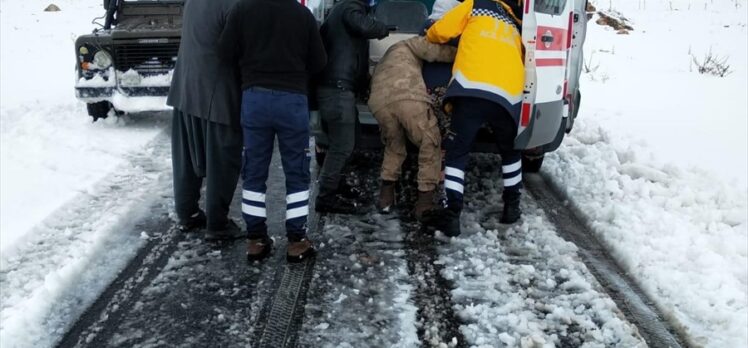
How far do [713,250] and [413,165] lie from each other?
300cm

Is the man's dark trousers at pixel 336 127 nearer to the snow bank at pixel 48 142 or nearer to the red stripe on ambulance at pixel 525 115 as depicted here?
the red stripe on ambulance at pixel 525 115

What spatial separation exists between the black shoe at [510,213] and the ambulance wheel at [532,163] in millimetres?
1327

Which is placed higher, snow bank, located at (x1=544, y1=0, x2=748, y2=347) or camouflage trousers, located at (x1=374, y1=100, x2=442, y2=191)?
camouflage trousers, located at (x1=374, y1=100, x2=442, y2=191)

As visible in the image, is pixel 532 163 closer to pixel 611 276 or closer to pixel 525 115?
pixel 525 115

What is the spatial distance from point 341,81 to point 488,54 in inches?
45.9

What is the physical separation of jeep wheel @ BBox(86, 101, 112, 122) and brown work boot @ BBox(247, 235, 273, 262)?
494 cm

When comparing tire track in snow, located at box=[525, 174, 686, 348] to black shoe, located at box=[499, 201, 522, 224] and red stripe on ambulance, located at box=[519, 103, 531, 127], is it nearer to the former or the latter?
black shoe, located at box=[499, 201, 522, 224]

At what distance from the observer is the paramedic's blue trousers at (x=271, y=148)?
4.34 m

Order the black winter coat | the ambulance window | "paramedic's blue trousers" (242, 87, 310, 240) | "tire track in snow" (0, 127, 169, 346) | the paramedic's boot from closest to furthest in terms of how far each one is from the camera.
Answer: "tire track in snow" (0, 127, 169, 346) < "paramedic's blue trousers" (242, 87, 310, 240) < the ambulance window < the black winter coat < the paramedic's boot

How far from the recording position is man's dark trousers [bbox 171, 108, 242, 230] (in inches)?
183

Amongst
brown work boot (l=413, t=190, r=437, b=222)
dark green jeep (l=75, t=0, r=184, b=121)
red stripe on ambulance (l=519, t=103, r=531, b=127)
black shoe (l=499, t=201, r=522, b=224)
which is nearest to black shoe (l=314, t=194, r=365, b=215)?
brown work boot (l=413, t=190, r=437, b=222)

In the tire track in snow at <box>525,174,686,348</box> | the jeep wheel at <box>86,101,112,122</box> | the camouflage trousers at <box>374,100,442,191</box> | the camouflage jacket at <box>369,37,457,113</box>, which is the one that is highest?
the camouflage jacket at <box>369,37,457,113</box>

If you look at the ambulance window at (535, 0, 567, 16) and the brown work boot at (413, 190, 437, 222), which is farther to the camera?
the brown work boot at (413, 190, 437, 222)

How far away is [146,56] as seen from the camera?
830cm
